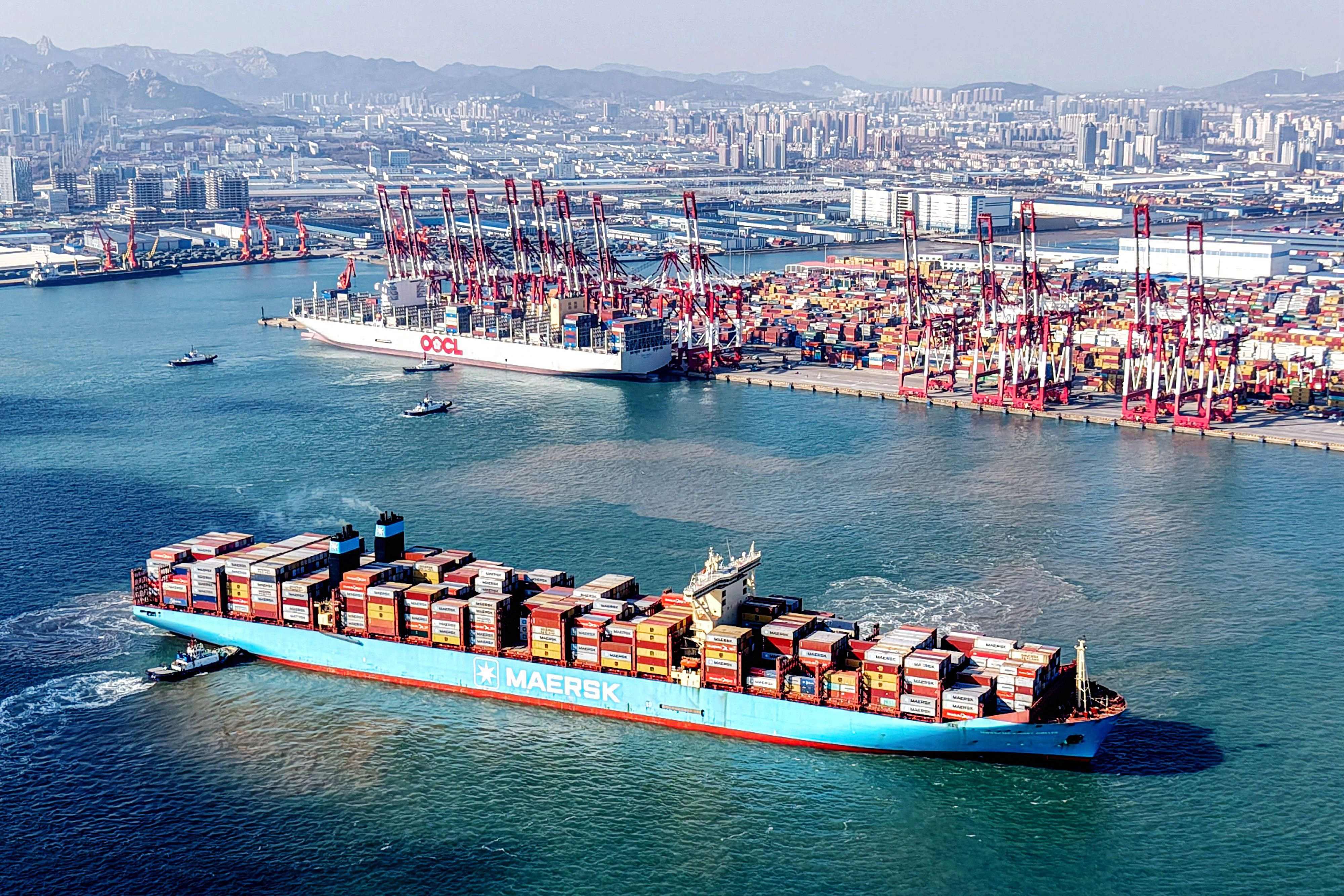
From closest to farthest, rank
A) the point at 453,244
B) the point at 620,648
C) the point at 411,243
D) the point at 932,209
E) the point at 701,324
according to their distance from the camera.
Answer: the point at 620,648 < the point at 701,324 < the point at 411,243 < the point at 453,244 < the point at 932,209

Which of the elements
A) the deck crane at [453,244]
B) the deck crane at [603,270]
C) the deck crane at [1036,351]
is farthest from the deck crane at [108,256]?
the deck crane at [1036,351]

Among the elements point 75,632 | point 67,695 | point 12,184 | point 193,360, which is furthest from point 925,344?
point 12,184

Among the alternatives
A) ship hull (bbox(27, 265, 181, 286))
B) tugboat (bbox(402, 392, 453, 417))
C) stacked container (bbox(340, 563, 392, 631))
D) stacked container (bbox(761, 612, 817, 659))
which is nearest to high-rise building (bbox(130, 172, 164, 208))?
ship hull (bbox(27, 265, 181, 286))

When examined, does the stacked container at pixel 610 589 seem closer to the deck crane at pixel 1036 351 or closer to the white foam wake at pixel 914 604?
the white foam wake at pixel 914 604

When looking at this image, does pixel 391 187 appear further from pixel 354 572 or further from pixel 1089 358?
pixel 354 572

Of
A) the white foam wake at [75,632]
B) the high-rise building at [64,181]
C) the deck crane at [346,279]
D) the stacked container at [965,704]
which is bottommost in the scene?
the white foam wake at [75,632]

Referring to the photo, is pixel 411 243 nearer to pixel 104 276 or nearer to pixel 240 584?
pixel 104 276

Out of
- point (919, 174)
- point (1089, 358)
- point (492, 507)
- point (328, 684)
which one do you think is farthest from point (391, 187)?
point (328, 684)
